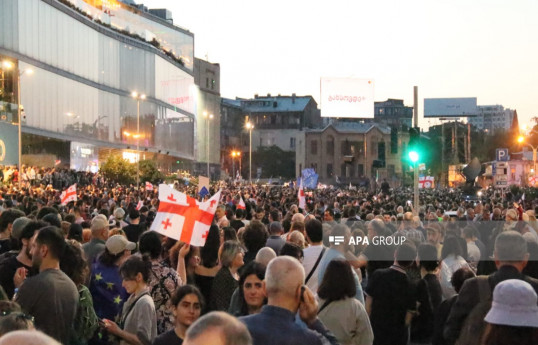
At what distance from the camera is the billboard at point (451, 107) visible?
107000 millimetres

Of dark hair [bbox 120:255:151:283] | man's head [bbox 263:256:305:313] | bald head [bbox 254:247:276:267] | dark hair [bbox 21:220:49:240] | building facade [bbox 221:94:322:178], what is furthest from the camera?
building facade [bbox 221:94:322:178]

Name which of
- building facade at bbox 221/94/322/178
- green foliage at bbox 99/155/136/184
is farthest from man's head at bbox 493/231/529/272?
building facade at bbox 221/94/322/178

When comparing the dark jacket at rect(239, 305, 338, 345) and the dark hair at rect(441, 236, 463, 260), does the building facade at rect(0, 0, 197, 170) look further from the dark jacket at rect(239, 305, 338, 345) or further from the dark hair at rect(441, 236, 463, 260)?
the dark jacket at rect(239, 305, 338, 345)

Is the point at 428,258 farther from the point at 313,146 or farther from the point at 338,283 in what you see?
the point at 313,146

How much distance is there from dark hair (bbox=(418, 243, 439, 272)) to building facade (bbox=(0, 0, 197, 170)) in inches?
1705

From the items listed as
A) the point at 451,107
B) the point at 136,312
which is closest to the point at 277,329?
the point at 136,312

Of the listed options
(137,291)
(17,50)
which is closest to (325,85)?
(17,50)

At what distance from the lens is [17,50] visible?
190 ft

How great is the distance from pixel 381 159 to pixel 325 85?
4284cm

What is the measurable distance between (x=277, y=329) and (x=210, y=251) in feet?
13.9

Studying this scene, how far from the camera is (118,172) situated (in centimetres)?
5988

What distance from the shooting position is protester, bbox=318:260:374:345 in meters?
7.01

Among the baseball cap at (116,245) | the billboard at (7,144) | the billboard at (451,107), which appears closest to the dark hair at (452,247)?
the baseball cap at (116,245)

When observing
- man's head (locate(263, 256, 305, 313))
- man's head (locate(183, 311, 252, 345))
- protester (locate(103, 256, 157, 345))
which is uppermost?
man's head (locate(183, 311, 252, 345))
